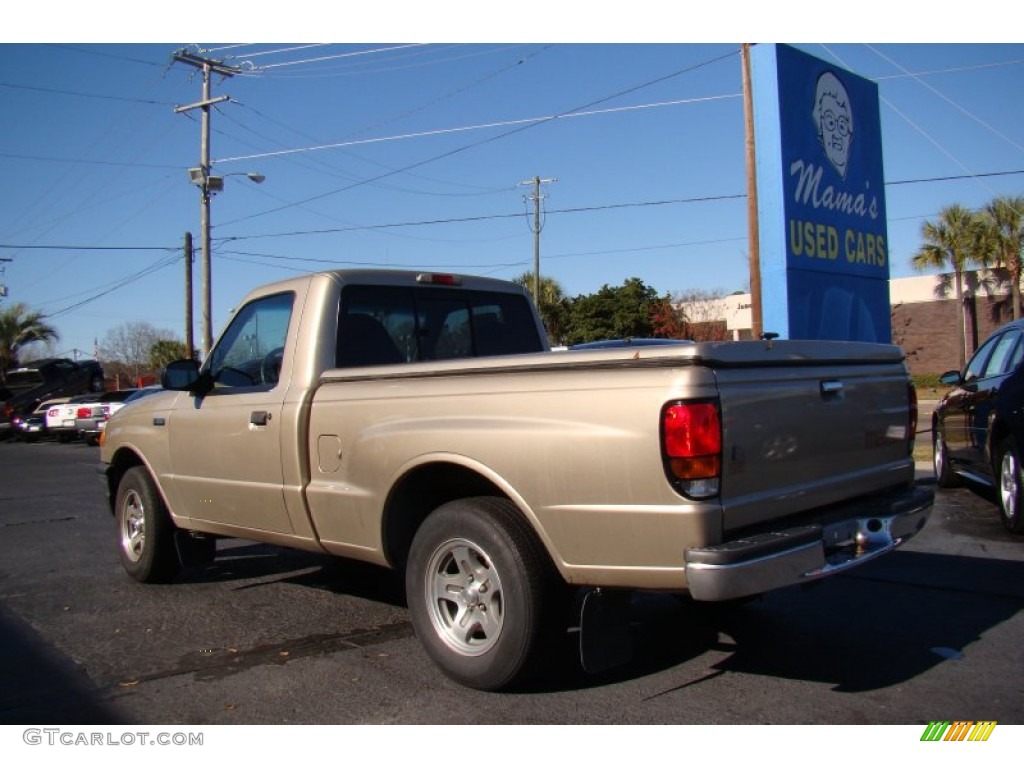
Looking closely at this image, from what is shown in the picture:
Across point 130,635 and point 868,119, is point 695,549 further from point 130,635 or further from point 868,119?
point 868,119

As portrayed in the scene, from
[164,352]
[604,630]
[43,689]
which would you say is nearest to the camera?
[604,630]

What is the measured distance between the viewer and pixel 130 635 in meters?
5.09

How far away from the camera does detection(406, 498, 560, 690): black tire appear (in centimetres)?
373

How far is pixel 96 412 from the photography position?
2378 centimetres

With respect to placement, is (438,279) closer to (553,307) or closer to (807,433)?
(807,433)

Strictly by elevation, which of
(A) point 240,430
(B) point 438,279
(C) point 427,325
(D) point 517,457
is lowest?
(D) point 517,457

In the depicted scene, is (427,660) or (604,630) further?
(427,660)

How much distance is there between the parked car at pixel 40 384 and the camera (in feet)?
99.8

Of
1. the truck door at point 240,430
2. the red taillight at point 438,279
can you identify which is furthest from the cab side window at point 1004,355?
the truck door at point 240,430

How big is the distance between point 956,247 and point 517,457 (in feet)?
125

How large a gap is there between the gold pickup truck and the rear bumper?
1 centimetres

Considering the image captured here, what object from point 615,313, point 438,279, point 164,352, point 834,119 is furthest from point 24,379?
point 438,279

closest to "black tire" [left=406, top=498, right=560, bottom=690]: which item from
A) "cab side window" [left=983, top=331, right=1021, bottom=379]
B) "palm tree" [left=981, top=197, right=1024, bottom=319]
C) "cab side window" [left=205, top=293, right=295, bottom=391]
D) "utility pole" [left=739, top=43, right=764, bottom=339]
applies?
"cab side window" [left=205, top=293, right=295, bottom=391]

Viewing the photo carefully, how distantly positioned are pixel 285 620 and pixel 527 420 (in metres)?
2.57
